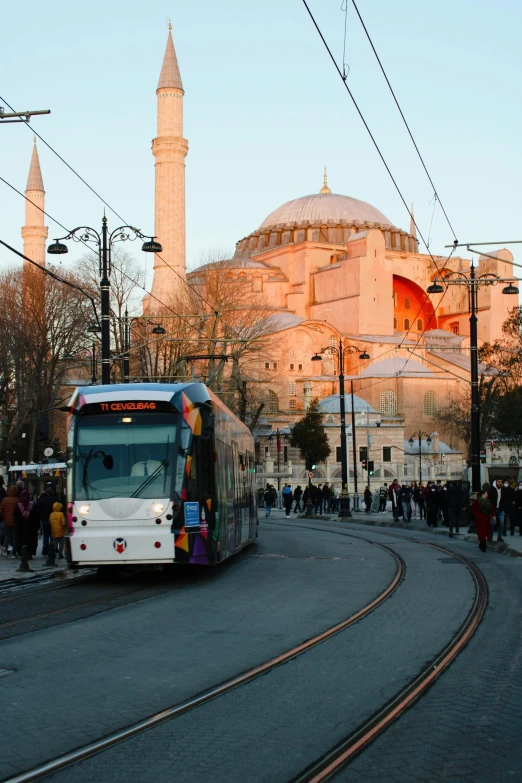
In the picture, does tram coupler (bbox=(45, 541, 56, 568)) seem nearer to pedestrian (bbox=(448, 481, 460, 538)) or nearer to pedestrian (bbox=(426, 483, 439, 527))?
pedestrian (bbox=(448, 481, 460, 538))

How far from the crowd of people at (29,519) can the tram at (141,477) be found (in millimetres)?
3353

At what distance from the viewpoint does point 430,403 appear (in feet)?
272

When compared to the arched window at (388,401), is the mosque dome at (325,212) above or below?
above

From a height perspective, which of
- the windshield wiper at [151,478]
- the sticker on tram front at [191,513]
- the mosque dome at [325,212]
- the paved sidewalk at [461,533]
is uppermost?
the mosque dome at [325,212]

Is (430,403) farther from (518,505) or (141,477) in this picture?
(141,477)

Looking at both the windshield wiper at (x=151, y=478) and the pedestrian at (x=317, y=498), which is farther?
the pedestrian at (x=317, y=498)

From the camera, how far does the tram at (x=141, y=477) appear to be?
12.7m

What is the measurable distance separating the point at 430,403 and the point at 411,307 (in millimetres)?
21250

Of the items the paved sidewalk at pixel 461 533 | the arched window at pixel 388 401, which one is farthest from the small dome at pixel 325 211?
the paved sidewalk at pixel 461 533

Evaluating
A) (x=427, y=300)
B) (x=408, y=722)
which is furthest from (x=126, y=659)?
(x=427, y=300)

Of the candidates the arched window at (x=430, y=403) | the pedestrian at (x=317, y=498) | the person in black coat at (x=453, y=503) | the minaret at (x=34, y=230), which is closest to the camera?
the person in black coat at (x=453, y=503)

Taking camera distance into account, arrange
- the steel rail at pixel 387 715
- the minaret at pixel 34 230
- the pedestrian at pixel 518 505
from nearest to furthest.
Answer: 1. the steel rail at pixel 387 715
2. the pedestrian at pixel 518 505
3. the minaret at pixel 34 230

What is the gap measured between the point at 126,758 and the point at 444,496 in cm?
2351

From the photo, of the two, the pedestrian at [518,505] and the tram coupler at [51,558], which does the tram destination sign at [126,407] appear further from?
the pedestrian at [518,505]
